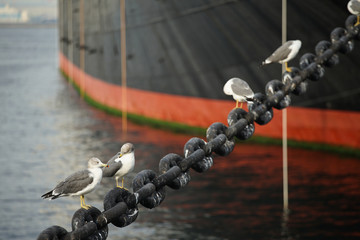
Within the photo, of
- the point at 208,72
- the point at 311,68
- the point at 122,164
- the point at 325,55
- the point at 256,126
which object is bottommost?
the point at 256,126

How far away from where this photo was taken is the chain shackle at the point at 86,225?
10.1 ft

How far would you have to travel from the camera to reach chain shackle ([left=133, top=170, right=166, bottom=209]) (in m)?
3.58

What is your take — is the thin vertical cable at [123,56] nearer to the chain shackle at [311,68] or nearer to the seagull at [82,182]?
the chain shackle at [311,68]

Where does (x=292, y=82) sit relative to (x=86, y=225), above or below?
above

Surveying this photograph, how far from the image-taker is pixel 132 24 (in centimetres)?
2216

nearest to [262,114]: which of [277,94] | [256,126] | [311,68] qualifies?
[277,94]

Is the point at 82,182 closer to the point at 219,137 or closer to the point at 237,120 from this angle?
the point at 219,137

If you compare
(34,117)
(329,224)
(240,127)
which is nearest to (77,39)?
(34,117)

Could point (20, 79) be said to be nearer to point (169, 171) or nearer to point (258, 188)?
point (258, 188)

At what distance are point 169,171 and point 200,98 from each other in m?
14.3

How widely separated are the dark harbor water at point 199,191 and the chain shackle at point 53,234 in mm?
7497

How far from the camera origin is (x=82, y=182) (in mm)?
4145

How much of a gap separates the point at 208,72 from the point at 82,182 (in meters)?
13.7

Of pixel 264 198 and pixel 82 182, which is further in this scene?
pixel 264 198
